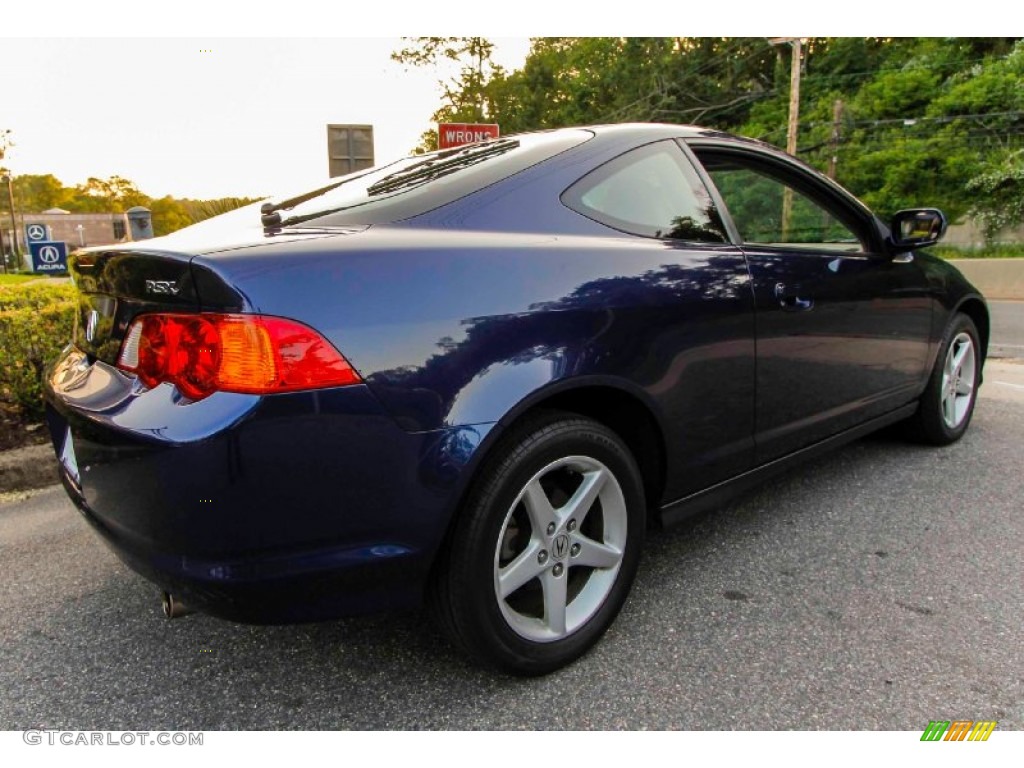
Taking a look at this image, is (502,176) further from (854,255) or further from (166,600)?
(854,255)

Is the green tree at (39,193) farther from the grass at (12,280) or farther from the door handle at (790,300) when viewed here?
the door handle at (790,300)

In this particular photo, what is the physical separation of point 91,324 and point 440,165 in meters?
1.14

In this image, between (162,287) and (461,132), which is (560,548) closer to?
(162,287)

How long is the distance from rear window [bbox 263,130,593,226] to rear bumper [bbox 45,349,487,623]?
1.98 ft

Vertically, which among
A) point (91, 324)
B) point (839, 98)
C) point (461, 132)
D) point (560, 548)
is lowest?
point (560, 548)

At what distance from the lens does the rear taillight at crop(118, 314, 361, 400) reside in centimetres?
147

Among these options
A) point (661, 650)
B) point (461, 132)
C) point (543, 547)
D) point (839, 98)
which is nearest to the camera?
point (543, 547)

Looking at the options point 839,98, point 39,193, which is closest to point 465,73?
point 839,98

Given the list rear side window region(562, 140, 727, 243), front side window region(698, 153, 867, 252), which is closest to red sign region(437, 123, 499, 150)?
front side window region(698, 153, 867, 252)

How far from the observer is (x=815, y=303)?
8.73 ft

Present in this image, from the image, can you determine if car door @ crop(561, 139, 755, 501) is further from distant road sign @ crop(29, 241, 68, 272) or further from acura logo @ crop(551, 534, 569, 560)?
distant road sign @ crop(29, 241, 68, 272)

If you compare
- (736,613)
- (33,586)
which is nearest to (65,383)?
(33,586)

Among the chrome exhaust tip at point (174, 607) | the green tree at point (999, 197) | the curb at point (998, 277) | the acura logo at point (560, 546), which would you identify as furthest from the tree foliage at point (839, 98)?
the chrome exhaust tip at point (174, 607)

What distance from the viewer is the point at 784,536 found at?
108 inches
